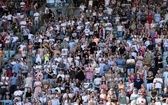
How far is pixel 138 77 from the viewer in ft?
102

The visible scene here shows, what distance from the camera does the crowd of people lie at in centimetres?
3098

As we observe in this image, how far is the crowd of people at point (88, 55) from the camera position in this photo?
3098 cm

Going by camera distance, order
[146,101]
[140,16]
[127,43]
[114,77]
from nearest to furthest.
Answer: [146,101] < [114,77] < [127,43] < [140,16]

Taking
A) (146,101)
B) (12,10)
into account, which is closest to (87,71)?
(146,101)

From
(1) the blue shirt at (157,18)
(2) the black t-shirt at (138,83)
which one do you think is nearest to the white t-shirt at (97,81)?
(2) the black t-shirt at (138,83)

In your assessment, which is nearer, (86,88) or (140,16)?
(86,88)

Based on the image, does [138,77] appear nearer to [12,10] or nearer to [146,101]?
[146,101]

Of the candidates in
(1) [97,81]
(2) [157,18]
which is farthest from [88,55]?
(2) [157,18]

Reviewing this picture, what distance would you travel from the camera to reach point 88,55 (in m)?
34.1

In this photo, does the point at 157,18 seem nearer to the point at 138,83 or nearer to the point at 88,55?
the point at 88,55

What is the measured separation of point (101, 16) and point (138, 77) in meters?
8.08

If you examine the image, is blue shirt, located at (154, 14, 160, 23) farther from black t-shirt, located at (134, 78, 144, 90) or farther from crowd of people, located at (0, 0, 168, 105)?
black t-shirt, located at (134, 78, 144, 90)

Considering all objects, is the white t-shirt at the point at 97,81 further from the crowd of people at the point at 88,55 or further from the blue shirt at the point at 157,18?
the blue shirt at the point at 157,18

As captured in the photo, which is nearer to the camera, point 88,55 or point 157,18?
point 88,55
